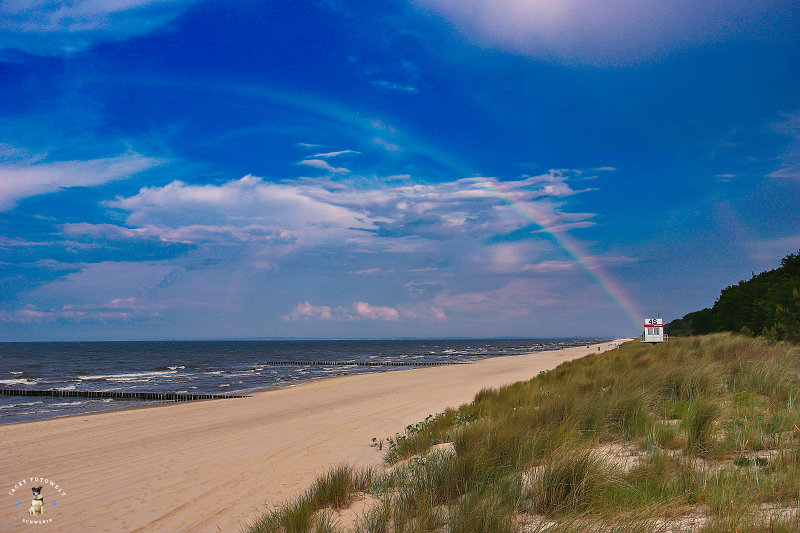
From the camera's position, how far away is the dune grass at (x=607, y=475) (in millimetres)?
4281

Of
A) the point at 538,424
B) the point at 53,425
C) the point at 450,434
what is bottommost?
the point at 53,425

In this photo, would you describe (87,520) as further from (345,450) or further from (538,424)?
(538,424)

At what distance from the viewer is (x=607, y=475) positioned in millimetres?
5164

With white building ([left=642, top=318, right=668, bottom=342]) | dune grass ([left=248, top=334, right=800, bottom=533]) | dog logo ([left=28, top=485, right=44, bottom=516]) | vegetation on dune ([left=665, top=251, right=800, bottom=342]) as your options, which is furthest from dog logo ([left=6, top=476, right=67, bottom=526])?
white building ([left=642, top=318, right=668, bottom=342])

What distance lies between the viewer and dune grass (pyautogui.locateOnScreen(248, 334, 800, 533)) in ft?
14.0

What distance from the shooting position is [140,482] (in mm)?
9234

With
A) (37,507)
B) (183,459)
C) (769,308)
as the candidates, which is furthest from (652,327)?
(37,507)

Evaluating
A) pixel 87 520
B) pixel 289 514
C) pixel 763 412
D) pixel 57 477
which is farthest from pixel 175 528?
pixel 763 412

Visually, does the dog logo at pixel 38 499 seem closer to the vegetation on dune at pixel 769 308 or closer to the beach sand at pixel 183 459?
the beach sand at pixel 183 459

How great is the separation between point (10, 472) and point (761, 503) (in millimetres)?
13402

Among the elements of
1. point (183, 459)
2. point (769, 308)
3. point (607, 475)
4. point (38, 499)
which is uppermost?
point (769, 308)

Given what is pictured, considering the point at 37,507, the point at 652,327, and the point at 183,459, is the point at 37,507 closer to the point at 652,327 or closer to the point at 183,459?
the point at 183,459

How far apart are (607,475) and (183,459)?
9637 mm

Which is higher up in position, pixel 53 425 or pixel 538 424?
pixel 538 424
